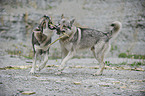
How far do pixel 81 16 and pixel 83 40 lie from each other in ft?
67.6

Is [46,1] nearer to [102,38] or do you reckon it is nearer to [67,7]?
[67,7]

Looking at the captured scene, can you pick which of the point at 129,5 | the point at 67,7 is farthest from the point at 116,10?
the point at 67,7

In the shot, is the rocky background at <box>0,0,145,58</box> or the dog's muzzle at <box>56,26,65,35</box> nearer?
the dog's muzzle at <box>56,26,65,35</box>

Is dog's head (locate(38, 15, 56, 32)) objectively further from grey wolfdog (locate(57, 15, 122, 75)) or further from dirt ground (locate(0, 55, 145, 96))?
dirt ground (locate(0, 55, 145, 96))

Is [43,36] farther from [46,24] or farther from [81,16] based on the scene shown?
[81,16]

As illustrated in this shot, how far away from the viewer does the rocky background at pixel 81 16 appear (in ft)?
80.9

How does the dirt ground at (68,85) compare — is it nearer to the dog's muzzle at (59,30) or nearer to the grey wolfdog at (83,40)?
the grey wolfdog at (83,40)

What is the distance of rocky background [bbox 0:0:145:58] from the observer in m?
24.7

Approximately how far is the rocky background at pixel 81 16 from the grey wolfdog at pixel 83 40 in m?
17.8

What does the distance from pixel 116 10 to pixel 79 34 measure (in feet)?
71.4

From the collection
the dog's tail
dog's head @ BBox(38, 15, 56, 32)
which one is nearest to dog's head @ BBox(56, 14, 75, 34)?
dog's head @ BBox(38, 15, 56, 32)

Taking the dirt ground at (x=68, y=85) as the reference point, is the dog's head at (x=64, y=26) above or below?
above

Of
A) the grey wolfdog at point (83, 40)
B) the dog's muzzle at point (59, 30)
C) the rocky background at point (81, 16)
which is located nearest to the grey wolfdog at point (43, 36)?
the dog's muzzle at point (59, 30)

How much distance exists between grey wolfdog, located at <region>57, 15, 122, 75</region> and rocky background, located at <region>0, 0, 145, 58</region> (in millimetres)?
17753
